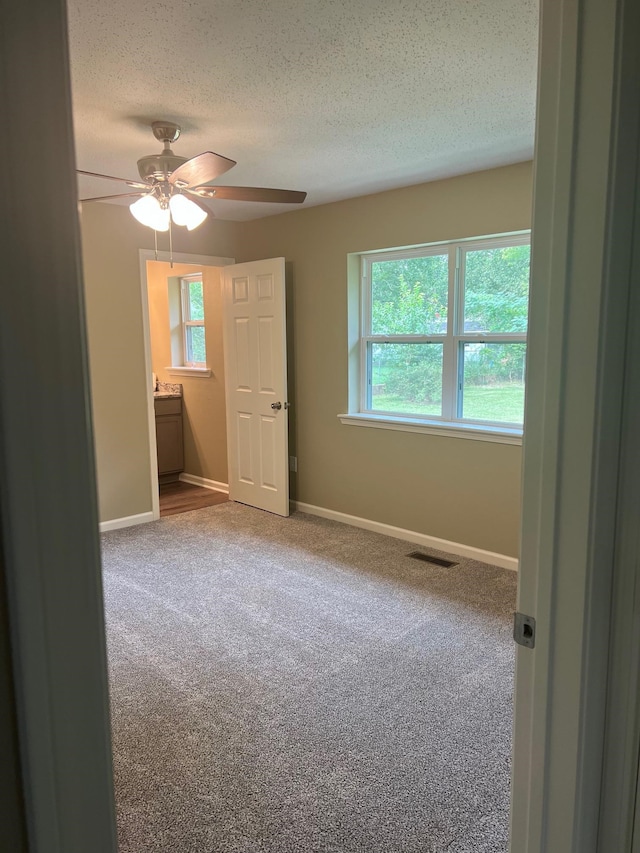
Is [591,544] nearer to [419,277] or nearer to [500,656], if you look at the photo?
[500,656]

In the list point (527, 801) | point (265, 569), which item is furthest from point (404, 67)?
point (265, 569)

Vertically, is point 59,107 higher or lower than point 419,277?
lower

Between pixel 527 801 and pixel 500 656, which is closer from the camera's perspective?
pixel 527 801

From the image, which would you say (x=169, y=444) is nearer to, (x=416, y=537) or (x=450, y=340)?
(x=416, y=537)

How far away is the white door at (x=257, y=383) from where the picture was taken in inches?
190

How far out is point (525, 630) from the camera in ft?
3.46

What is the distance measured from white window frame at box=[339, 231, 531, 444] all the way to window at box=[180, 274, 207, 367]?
2.10 metres

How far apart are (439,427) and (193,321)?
319cm

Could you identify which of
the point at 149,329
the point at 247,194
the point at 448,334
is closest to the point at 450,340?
the point at 448,334

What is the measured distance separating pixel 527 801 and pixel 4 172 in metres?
1.24

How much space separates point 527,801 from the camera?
1079 mm

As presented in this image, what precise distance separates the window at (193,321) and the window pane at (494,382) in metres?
2.97

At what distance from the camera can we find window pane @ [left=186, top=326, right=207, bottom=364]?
6155 millimetres

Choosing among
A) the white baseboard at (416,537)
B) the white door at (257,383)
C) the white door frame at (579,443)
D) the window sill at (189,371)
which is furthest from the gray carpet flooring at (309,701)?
the window sill at (189,371)
